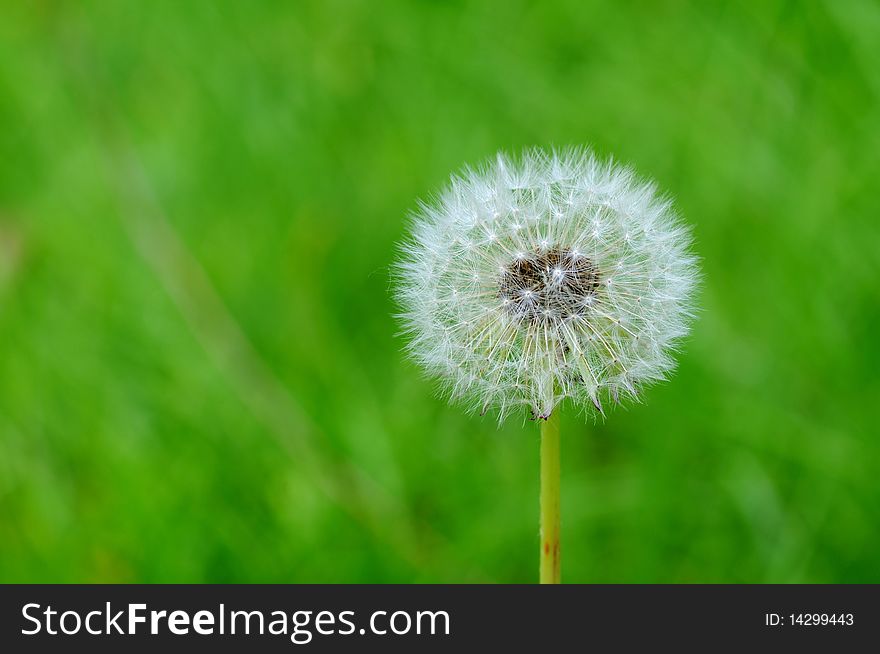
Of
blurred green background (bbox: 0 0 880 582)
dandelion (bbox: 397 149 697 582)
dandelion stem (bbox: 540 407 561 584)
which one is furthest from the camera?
blurred green background (bbox: 0 0 880 582)

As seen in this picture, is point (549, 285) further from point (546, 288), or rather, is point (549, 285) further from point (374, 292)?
point (374, 292)

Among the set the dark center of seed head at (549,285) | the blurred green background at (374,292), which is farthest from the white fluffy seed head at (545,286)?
the blurred green background at (374,292)

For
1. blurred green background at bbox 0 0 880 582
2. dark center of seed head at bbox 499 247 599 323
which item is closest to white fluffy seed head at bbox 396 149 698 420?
dark center of seed head at bbox 499 247 599 323

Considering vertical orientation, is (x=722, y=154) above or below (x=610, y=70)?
below

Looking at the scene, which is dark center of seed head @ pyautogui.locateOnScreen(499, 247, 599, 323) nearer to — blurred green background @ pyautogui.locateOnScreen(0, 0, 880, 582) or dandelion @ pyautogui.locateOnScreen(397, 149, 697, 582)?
dandelion @ pyautogui.locateOnScreen(397, 149, 697, 582)

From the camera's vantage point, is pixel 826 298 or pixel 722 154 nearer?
pixel 826 298

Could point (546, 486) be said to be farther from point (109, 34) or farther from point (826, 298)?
point (109, 34)

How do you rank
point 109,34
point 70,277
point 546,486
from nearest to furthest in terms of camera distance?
1. point 546,486
2. point 70,277
3. point 109,34

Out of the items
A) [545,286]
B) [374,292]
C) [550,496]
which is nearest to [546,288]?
[545,286]

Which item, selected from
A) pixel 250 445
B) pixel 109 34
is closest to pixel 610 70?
pixel 250 445

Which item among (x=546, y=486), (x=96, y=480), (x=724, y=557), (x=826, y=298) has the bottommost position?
(x=546, y=486)
